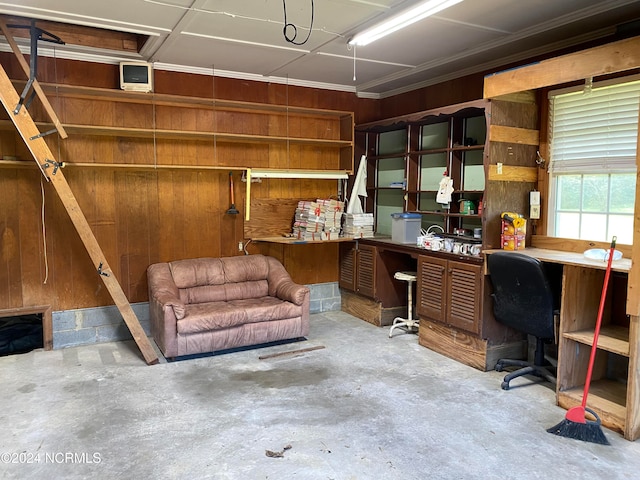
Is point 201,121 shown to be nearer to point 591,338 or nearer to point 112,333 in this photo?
point 112,333

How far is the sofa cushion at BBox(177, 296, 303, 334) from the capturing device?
4.36 metres

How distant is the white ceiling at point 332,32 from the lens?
336 cm

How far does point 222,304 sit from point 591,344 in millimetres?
3206

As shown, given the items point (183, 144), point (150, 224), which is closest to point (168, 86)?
point (183, 144)

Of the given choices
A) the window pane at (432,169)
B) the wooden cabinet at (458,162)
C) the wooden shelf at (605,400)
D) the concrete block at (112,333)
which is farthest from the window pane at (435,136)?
the concrete block at (112,333)

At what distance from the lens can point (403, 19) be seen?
131 inches

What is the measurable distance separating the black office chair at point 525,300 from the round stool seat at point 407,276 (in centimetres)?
116

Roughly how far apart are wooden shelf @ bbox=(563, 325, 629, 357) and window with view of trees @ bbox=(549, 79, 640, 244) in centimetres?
69

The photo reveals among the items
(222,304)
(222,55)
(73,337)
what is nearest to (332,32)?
(222,55)

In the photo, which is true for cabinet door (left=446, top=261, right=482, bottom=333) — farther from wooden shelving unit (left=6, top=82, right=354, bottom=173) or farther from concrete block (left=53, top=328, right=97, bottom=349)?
concrete block (left=53, top=328, right=97, bottom=349)

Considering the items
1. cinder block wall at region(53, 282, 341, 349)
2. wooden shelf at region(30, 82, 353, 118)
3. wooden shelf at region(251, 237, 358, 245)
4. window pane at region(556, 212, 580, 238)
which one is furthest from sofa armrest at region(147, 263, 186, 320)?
window pane at region(556, 212, 580, 238)

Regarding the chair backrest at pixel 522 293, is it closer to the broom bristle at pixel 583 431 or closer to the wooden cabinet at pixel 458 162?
the wooden cabinet at pixel 458 162

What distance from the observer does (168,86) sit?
16.8 feet

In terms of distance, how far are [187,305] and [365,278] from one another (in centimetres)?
205
